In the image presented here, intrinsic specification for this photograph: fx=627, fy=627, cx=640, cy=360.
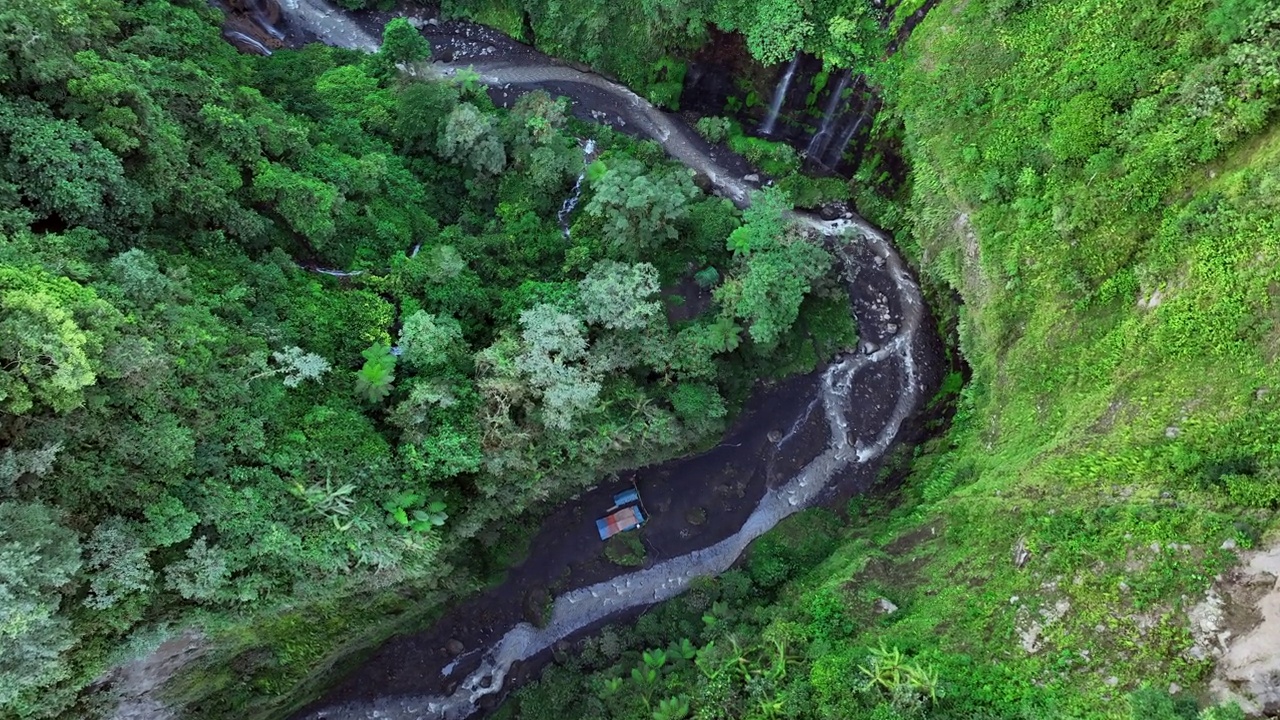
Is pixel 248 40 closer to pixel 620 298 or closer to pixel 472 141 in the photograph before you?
pixel 472 141

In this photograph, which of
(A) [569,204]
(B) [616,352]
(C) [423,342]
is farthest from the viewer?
(A) [569,204]

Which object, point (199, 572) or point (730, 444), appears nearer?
point (199, 572)

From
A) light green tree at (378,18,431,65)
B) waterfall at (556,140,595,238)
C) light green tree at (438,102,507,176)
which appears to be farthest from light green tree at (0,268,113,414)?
light green tree at (378,18,431,65)

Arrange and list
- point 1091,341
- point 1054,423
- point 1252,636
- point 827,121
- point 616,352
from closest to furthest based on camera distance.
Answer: point 1252,636 < point 1054,423 < point 1091,341 < point 616,352 < point 827,121

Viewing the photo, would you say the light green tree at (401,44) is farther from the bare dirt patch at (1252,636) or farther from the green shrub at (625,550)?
the bare dirt patch at (1252,636)

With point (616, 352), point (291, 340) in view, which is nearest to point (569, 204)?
point (616, 352)

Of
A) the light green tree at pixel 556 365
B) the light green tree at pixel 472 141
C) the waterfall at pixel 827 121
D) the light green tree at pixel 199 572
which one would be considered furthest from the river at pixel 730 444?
the light green tree at pixel 199 572
